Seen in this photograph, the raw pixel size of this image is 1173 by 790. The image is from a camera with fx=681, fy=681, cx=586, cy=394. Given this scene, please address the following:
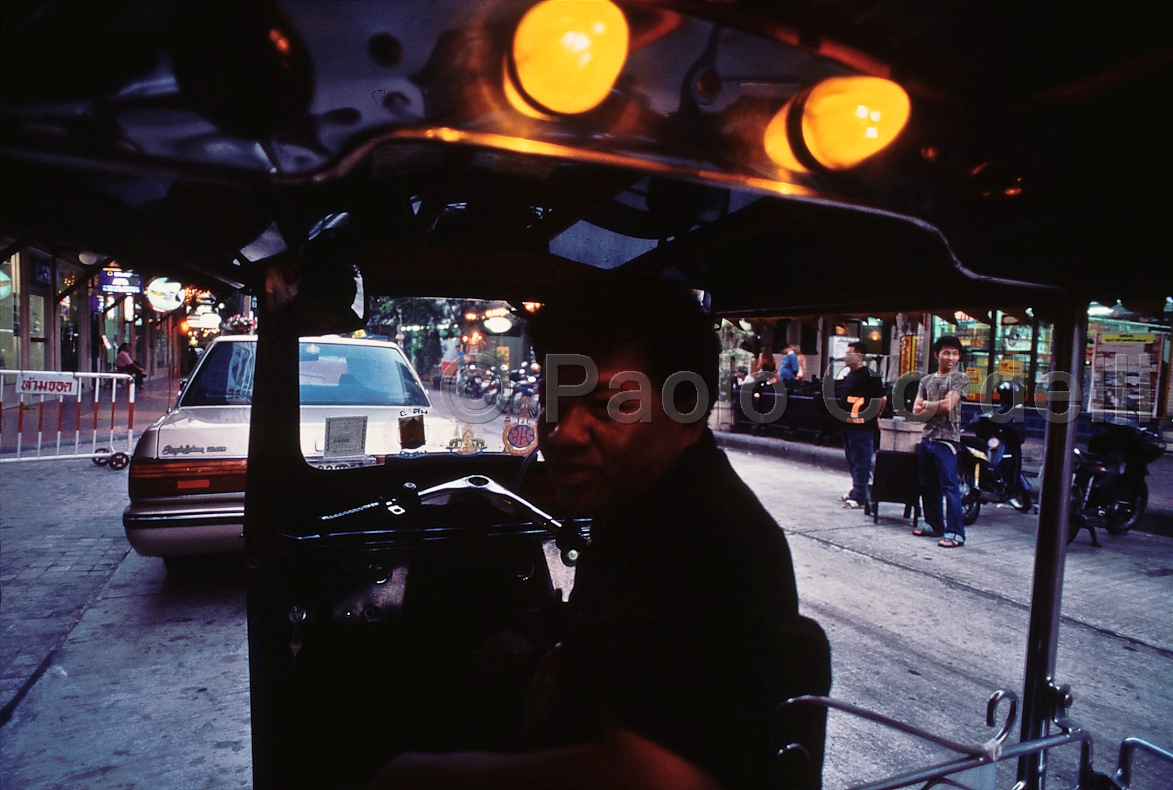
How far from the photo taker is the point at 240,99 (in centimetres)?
88

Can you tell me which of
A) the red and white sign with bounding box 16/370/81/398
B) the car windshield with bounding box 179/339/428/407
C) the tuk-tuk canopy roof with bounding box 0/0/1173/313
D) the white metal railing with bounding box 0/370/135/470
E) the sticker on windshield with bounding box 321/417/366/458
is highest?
the tuk-tuk canopy roof with bounding box 0/0/1173/313

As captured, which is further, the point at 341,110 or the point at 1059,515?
the point at 1059,515

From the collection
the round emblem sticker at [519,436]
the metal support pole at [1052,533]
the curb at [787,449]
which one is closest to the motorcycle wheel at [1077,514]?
the curb at [787,449]

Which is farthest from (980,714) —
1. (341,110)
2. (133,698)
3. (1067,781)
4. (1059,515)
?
(133,698)

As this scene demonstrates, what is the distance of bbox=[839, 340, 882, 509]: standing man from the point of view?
26.1 ft

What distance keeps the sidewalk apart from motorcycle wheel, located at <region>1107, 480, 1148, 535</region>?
0.51m

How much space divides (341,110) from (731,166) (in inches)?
23.3

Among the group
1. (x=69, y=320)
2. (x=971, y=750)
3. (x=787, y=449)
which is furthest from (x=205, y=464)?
(x=69, y=320)

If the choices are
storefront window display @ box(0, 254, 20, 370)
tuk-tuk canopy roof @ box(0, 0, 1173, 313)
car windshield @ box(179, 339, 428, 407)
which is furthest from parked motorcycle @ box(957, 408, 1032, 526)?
storefront window display @ box(0, 254, 20, 370)

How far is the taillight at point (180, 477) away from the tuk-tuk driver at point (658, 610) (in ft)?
12.4

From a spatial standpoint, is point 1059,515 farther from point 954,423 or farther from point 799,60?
point 954,423

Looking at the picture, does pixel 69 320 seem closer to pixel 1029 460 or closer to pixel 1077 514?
pixel 1077 514

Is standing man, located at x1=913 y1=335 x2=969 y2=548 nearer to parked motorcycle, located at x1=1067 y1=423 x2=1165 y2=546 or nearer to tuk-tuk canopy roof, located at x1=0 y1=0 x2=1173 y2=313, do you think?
parked motorcycle, located at x1=1067 y1=423 x2=1165 y2=546

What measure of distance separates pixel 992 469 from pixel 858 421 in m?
1.62
